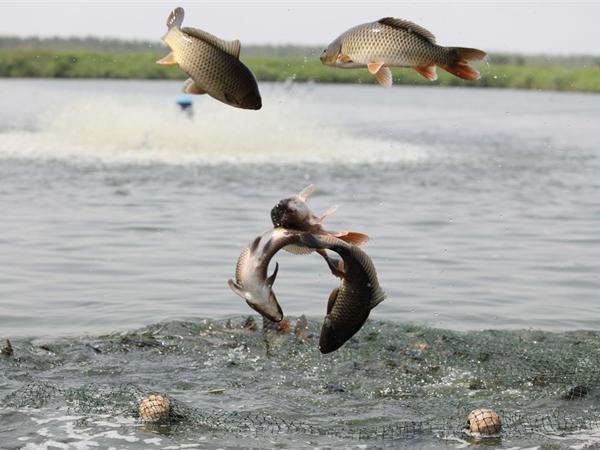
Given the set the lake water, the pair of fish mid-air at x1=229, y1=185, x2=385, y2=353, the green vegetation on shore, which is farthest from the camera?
the green vegetation on shore

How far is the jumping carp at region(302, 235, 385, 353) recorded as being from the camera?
6.74 metres

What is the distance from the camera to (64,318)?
42.5 feet

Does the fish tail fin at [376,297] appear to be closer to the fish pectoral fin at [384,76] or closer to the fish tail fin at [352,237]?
the fish tail fin at [352,237]

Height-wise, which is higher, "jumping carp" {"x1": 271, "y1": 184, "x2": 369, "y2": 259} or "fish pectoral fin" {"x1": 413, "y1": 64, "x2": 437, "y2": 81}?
"fish pectoral fin" {"x1": 413, "y1": 64, "x2": 437, "y2": 81}

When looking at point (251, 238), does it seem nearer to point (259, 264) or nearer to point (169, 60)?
point (169, 60)

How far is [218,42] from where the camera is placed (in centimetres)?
674

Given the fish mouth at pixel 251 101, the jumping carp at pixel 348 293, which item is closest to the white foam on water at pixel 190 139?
the jumping carp at pixel 348 293

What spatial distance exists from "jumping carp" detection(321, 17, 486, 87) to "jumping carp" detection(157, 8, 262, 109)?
28.8 inches

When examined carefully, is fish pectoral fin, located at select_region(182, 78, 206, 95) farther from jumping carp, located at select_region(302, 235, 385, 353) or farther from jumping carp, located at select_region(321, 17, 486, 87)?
jumping carp, located at select_region(302, 235, 385, 353)

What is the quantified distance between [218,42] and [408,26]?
123 centimetres

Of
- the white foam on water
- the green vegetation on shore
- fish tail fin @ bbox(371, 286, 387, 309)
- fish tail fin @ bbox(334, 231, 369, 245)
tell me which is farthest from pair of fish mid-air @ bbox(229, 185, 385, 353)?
the green vegetation on shore

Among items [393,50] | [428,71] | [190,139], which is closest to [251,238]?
[428,71]

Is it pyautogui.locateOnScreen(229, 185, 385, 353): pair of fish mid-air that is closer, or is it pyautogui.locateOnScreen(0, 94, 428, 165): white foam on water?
pyautogui.locateOnScreen(229, 185, 385, 353): pair of fish mid-air

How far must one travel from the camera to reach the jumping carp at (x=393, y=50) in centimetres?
730
